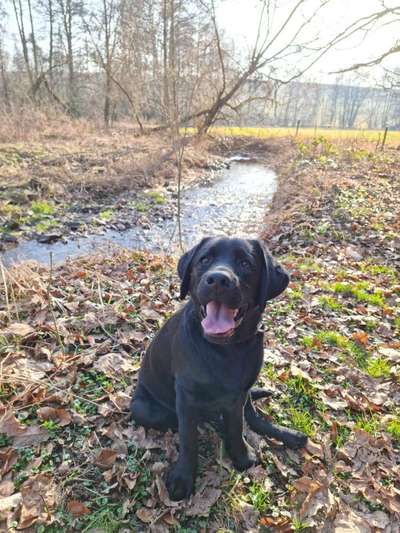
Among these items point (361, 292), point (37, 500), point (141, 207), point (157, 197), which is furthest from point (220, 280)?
point (157, 197)

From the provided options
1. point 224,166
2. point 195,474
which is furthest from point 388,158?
point 195,474

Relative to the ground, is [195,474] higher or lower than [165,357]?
lower

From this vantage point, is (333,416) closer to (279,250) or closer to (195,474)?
(195,474)

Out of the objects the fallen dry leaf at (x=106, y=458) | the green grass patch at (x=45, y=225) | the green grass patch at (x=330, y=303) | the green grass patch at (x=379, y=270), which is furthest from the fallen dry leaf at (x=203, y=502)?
the green grass patch at (x=45, y=225)

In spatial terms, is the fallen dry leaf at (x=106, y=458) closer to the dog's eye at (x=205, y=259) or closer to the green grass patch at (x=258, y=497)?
the green grass patch at (x=258, y=497)

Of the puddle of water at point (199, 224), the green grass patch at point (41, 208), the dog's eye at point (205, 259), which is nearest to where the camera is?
the dog's eye at point (205, 259)

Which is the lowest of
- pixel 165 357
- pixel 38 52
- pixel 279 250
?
pixel 279 250

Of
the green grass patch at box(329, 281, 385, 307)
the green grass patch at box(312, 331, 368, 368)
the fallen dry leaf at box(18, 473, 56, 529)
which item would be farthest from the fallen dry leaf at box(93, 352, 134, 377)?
the green grass patch at box(329, 281, 385, 307)

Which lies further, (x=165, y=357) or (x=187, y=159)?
(x=187, y=159)

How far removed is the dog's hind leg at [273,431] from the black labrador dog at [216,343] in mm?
234

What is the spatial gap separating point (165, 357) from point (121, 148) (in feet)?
49.0

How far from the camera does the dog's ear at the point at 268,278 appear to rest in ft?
7.16

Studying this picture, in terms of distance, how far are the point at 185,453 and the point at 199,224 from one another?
7.95 m

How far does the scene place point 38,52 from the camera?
26625 millimetres
